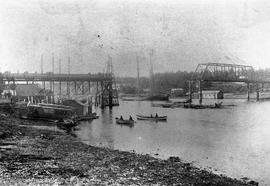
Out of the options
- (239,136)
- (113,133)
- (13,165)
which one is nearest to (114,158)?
(13,165)

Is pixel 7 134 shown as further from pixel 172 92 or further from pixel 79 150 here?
pixel 172 92

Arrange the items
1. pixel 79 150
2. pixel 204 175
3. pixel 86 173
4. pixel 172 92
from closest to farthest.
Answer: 1. pixel 86 173
2. pixel 204 175
3. pixel 79 150
4. pixel 172 92

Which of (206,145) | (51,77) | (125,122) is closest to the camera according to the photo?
(206,145)

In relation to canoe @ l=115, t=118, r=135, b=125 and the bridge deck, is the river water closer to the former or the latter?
canoe @ l=115, t=118, r=135, b=125

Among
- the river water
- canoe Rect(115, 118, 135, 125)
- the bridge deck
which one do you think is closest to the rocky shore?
the river water

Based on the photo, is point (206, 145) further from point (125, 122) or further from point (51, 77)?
point (51, 77)

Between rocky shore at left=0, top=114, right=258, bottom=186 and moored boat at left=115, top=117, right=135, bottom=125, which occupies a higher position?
rocky shore at left=0, top=114, right=258, bottom=186

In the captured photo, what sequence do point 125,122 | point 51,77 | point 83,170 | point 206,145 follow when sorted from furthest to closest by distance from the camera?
point 51,77 < point 125,122 < point 206,145 < point 83,170

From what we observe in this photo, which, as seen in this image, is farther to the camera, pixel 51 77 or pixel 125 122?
pixel 51 77

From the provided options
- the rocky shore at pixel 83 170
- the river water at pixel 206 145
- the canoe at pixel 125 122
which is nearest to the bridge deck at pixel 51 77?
the canoe at pixel 125 122

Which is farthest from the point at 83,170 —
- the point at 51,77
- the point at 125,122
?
the point at 51,77

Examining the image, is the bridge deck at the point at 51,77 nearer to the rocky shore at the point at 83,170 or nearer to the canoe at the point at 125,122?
the canoe at the point at 125,122
